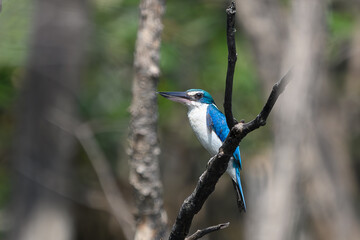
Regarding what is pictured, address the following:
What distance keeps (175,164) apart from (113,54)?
91.5 inches

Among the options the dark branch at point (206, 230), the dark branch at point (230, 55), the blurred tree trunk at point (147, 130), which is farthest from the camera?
the blurred tree trunk at point (147, 130)

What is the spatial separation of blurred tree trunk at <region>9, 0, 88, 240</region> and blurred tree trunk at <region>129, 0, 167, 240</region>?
3.49 m

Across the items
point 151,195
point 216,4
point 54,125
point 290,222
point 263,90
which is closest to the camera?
point 151,195

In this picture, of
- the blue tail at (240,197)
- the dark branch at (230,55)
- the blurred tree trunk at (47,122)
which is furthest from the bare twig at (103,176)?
the dark branch at (230,55)

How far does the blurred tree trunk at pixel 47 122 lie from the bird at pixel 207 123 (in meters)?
4.19

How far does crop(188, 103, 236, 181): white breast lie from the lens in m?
4.39

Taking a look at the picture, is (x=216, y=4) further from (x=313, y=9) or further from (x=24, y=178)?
(x=24, y=178)

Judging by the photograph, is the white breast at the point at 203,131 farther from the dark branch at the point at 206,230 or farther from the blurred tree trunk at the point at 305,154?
the blurred tree trunk at the point at 305,154

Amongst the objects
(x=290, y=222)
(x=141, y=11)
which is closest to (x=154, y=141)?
(x=141, y=11)

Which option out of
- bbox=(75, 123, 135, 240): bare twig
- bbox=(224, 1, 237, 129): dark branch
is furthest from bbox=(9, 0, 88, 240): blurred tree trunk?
bbox=(224, 1, 237, 129): dark branch

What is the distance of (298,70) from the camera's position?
8094 millimetres

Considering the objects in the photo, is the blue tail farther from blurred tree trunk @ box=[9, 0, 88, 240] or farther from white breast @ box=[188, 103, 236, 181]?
blurred tree trunk @ box=[9, 0, 88, 240]

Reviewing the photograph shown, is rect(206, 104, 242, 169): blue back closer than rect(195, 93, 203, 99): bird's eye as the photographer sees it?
Yes

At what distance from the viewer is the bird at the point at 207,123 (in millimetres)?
4402
